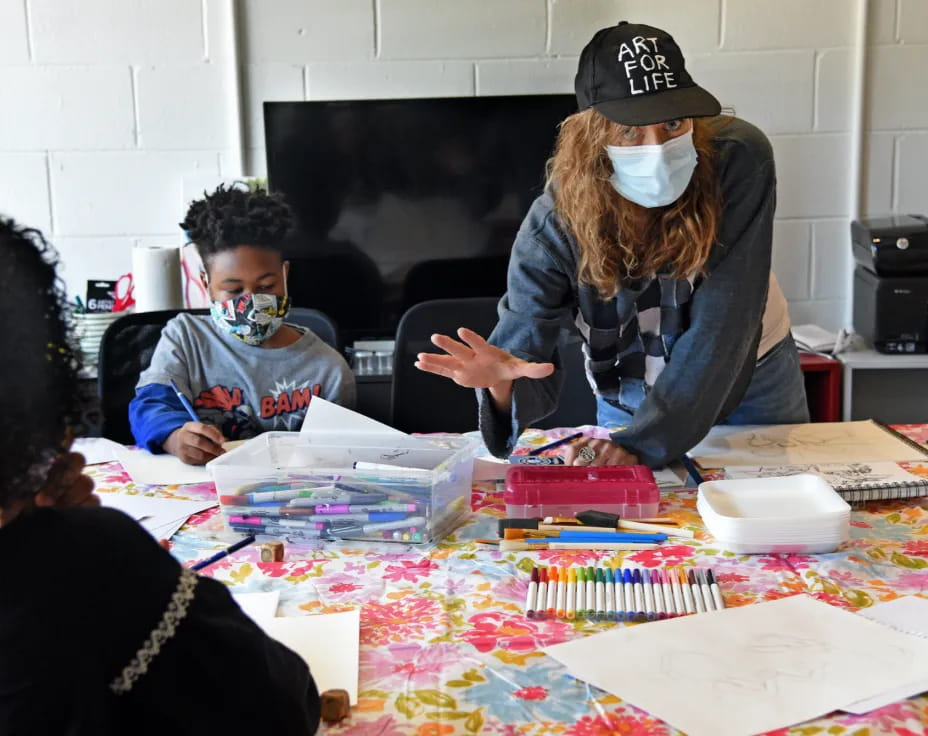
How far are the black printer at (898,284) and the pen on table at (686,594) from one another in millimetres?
2078

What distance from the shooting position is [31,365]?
62 cm

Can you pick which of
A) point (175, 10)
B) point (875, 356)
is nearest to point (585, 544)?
point (875, 356)

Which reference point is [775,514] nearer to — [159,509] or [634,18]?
[159,509]

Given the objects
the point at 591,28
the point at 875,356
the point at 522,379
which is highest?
the point at 591,28

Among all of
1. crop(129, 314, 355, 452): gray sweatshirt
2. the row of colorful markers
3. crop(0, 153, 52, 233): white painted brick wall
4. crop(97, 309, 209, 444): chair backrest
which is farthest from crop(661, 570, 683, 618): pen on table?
crop(0, 153, 52, 233): white painted brick wall

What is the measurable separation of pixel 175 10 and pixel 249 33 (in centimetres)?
23

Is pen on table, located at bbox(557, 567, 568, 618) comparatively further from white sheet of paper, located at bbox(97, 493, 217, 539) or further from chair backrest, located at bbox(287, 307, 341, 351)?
chair backrest, located at bbox(287, 307, 341, 351)

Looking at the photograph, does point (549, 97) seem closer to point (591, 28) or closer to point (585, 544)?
point (591, 28)

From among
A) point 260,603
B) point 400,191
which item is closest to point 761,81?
point 400,191

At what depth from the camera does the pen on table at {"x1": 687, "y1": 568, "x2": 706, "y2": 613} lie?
1037 mm

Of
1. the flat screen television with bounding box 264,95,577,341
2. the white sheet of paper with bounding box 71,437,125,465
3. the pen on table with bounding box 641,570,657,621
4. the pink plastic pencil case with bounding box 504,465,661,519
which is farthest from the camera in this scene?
the flat screen television with bounding box 264,95,577,341

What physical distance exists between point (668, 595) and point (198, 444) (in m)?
0.82

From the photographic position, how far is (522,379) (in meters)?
1.54

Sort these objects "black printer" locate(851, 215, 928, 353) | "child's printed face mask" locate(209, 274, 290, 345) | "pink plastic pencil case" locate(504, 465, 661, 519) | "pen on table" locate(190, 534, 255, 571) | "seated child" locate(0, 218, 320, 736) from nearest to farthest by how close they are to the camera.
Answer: "seated child" locate(0, 218, 320, 736)
"pen on table" locate(190, 534, 255, 571)
"pink plastic pencil case" locate(504, 465, 661, 519)
"child's printed face mask" locate(209, 274, 290, 345)
"black printer" locate(851, 215, 928, 353)
